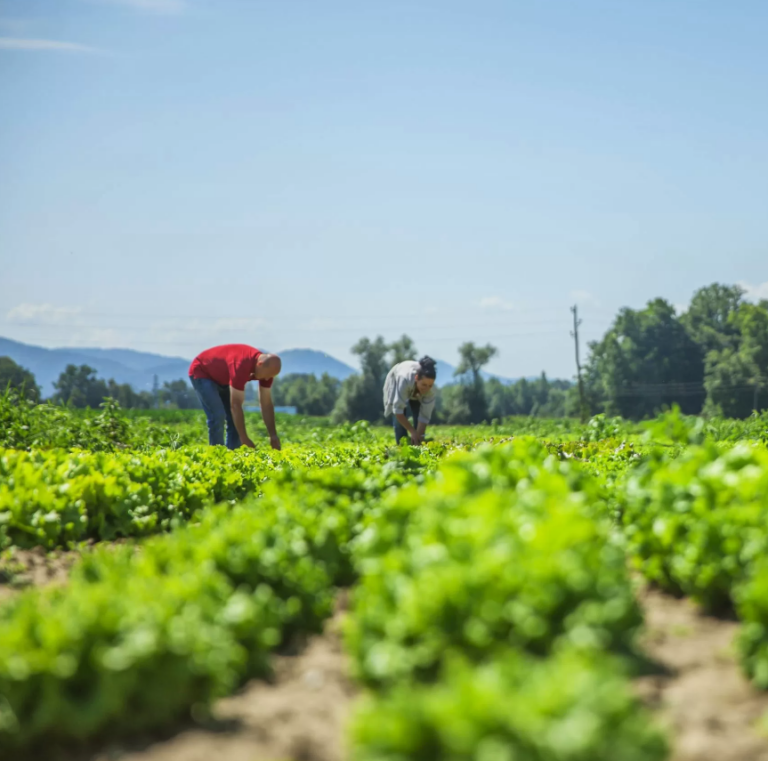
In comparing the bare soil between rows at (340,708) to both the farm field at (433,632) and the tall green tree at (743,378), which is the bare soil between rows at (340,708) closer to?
the farm field at (433,632)

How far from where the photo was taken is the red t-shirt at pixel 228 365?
34.4 ft

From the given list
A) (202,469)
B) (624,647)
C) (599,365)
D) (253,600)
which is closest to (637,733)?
(624,647)

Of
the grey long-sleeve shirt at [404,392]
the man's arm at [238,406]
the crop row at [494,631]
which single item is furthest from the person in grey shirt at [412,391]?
the crop row at [494,631]

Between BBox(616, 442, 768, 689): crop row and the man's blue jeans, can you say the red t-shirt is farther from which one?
BBox(616, 442, 768, 689): crop row

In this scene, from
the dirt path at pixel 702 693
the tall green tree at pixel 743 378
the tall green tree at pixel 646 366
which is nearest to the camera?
the dirt path at pixel 702 693

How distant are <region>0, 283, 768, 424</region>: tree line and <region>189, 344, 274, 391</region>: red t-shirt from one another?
7083 cm

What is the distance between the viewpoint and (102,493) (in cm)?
653

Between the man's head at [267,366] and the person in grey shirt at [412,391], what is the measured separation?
164 centimetres

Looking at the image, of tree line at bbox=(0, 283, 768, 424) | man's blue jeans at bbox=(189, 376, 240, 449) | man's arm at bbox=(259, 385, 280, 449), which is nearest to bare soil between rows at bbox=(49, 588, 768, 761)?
man's arm at bbox=(259, 385, 280, 449)

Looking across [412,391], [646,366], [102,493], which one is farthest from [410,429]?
[646,366]

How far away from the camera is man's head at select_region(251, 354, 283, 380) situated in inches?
405

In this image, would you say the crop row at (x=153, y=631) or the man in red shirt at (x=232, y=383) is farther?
the man in red shirt at (x=232, y=383)

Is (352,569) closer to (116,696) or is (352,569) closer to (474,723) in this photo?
(116,696)

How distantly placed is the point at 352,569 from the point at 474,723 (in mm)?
2466
